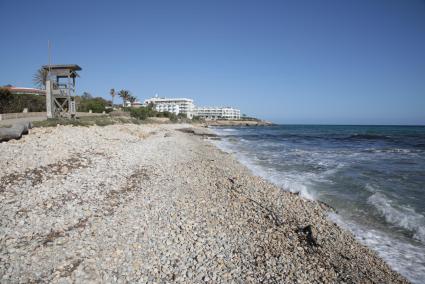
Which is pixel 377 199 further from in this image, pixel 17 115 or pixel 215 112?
pixel 215 112

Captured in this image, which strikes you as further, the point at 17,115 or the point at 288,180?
the point at 17,115

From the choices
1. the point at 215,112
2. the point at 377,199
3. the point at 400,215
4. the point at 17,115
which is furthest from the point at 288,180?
the point at 215,112

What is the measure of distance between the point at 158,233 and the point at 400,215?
7350 millimetres

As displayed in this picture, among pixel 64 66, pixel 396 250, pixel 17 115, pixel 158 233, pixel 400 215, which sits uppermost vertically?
pixel 64 66

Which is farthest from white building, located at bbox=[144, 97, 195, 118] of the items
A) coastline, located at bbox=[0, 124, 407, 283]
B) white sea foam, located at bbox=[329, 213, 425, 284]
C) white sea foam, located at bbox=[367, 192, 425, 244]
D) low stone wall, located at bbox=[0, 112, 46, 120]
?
white sea foam, located at bbox=[329, 213, 425, 284]

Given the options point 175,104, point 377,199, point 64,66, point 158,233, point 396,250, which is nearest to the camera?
point 158,233

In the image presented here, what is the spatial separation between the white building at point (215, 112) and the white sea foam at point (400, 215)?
15856 cm

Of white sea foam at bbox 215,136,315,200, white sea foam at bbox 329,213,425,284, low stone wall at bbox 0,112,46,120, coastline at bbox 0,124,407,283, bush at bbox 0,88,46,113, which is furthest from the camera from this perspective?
bush at bbox 0,88,46,113

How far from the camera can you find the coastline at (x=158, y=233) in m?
4.23

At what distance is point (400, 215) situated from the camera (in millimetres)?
7801

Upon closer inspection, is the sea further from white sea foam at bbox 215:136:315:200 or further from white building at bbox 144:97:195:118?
white building at bbox 144:97:195:118

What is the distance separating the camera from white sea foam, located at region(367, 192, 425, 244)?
22.6 feet

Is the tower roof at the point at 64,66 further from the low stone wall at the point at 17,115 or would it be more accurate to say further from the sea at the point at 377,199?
the sea at the point at 377,199

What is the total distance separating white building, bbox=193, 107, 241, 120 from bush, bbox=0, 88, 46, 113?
13063cm
